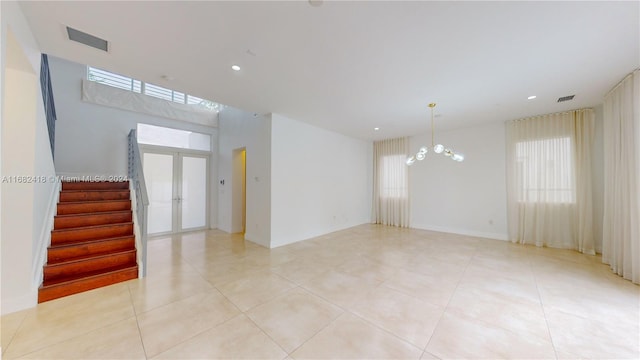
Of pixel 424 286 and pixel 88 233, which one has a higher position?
pixel 88 233

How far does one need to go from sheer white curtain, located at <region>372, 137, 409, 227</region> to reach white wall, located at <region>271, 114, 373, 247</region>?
413 millimetres

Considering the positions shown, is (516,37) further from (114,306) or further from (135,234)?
(135,234)

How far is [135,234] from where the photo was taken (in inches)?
139

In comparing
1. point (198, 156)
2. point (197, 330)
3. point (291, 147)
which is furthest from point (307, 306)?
point (198, 156)

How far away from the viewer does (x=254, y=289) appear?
278cm

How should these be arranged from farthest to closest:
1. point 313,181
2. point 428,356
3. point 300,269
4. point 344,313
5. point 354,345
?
point 313,181 < point 300,269 < point 344,313 < point 354,345 < point 428,356

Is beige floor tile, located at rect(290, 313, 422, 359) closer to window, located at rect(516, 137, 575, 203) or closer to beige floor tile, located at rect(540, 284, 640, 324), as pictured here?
beige floor tile, located at rect(540, 284, 640, 324)

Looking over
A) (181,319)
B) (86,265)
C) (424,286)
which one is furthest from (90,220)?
(424,286)

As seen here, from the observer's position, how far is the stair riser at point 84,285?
8.13 feet

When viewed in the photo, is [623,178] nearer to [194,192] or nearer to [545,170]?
[545,170]

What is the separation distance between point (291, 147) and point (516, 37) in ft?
13.1

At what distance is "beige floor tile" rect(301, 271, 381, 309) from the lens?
2549 mm

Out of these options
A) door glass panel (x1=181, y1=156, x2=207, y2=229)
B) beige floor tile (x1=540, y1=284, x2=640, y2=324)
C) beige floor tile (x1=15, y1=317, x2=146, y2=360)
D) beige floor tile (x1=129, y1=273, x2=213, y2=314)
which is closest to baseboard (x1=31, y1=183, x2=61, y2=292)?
beige floor tile (x1=129, y1=273, x2=213, y2=314)

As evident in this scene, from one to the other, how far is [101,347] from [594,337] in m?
4.30
